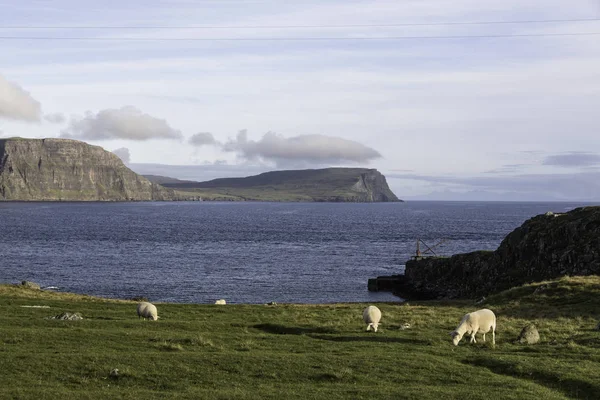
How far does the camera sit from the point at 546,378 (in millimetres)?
24922

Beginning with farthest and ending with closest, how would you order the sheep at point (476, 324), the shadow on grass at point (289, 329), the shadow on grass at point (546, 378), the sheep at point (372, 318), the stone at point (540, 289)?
1. the stone at point (540, 289)
2. the sheep at point (372, 318)
3. the shadow on grass at point (289, 329)
4. the sheep at point (476, 324)
5. the shadow on grass at point (546, 378)

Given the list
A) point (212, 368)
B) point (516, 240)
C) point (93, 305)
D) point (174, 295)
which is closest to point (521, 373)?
point (212, 368)

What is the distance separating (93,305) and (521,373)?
32.1 m

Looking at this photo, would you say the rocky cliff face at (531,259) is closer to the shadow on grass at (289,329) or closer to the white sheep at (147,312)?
the shadow on grass at (289,329)

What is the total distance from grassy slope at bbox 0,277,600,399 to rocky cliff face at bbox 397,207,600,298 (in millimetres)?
23415

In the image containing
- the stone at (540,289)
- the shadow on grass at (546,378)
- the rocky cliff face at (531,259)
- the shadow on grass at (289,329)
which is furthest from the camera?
the rocky cliff face at (531,259)

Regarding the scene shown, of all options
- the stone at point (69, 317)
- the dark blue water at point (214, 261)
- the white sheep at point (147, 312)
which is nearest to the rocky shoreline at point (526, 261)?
the dark blue water at point (214, 261)

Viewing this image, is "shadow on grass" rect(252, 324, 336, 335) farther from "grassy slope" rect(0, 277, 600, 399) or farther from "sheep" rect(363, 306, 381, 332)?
"sheep" rect(363, 306, 381, 332)

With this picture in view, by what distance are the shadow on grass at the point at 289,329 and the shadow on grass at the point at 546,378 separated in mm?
10155

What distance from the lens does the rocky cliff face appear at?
64.3 metres

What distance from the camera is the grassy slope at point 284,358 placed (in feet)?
74.6

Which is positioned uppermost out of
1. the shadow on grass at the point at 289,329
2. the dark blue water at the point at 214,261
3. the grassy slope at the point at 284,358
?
the grassy slope at the point at 284,358

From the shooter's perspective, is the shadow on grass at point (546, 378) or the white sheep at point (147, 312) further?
the white sheep at point (147, 312)

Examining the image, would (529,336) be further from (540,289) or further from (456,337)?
(540,289)
